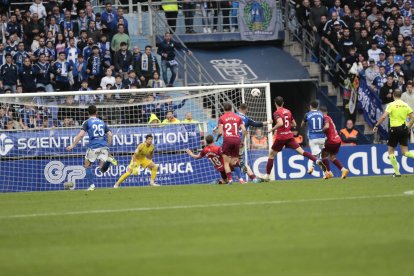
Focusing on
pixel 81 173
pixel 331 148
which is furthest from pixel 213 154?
pixel 81 173

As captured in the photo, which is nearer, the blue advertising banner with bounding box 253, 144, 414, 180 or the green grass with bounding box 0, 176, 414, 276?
the green grass with bounding box 0, 176, 414, 276

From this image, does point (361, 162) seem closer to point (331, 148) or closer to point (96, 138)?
point (331, 148)

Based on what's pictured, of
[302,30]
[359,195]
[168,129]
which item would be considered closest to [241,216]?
[359,195]

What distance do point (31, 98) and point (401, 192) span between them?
12.9m

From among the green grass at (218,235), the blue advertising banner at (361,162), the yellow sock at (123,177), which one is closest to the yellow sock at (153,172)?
the yellow sock at (123,177)

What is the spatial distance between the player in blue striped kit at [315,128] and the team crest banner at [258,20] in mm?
9931

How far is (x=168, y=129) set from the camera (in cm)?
2797

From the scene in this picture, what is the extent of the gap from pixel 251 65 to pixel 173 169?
27.7ft

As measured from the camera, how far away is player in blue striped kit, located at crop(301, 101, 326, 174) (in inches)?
993

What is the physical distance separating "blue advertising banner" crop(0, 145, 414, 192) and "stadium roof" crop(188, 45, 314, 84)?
18.8 ft

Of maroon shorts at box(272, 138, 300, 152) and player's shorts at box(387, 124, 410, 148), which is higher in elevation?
player's shorts at box(387, 124, 410, 148)

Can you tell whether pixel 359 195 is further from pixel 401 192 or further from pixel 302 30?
pixel 302 30

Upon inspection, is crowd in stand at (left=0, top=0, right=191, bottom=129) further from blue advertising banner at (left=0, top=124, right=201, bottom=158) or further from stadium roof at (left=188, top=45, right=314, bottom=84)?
stadium roof at (left=188, top=45, right=314, bottom=84)

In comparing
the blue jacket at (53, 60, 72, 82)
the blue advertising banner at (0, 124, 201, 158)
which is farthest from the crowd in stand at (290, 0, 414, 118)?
the blue jacket at (53, 60, 72, 82)
